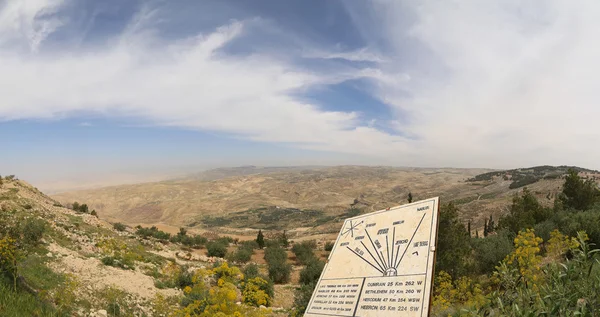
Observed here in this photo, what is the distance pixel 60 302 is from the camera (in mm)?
8398

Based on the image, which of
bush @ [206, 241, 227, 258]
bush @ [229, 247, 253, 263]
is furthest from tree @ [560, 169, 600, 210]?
bush @ [206, 241, 227, 258]

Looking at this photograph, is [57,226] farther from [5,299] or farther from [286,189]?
[286,189]

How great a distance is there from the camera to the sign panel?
4.12 meters

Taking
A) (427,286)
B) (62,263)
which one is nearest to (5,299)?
(427,286)

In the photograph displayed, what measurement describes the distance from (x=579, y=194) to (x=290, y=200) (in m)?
109

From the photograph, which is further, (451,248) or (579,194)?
(579,194)

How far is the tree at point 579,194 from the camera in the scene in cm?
2338

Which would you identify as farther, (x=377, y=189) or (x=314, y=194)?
(x=377, y=189)

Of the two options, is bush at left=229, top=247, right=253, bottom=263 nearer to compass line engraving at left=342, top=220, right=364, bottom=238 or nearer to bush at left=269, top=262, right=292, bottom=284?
bush at left=269, top=262, right=292, bottom=284

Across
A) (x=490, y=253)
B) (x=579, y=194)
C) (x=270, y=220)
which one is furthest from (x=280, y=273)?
(x=270, y=220)

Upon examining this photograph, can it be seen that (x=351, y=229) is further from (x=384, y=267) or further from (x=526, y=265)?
(x=526, y=265)

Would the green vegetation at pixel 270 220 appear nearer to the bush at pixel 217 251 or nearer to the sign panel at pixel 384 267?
the bush at pixel 217 251

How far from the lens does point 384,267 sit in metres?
4.77

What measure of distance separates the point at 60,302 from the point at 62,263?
5769 mm
